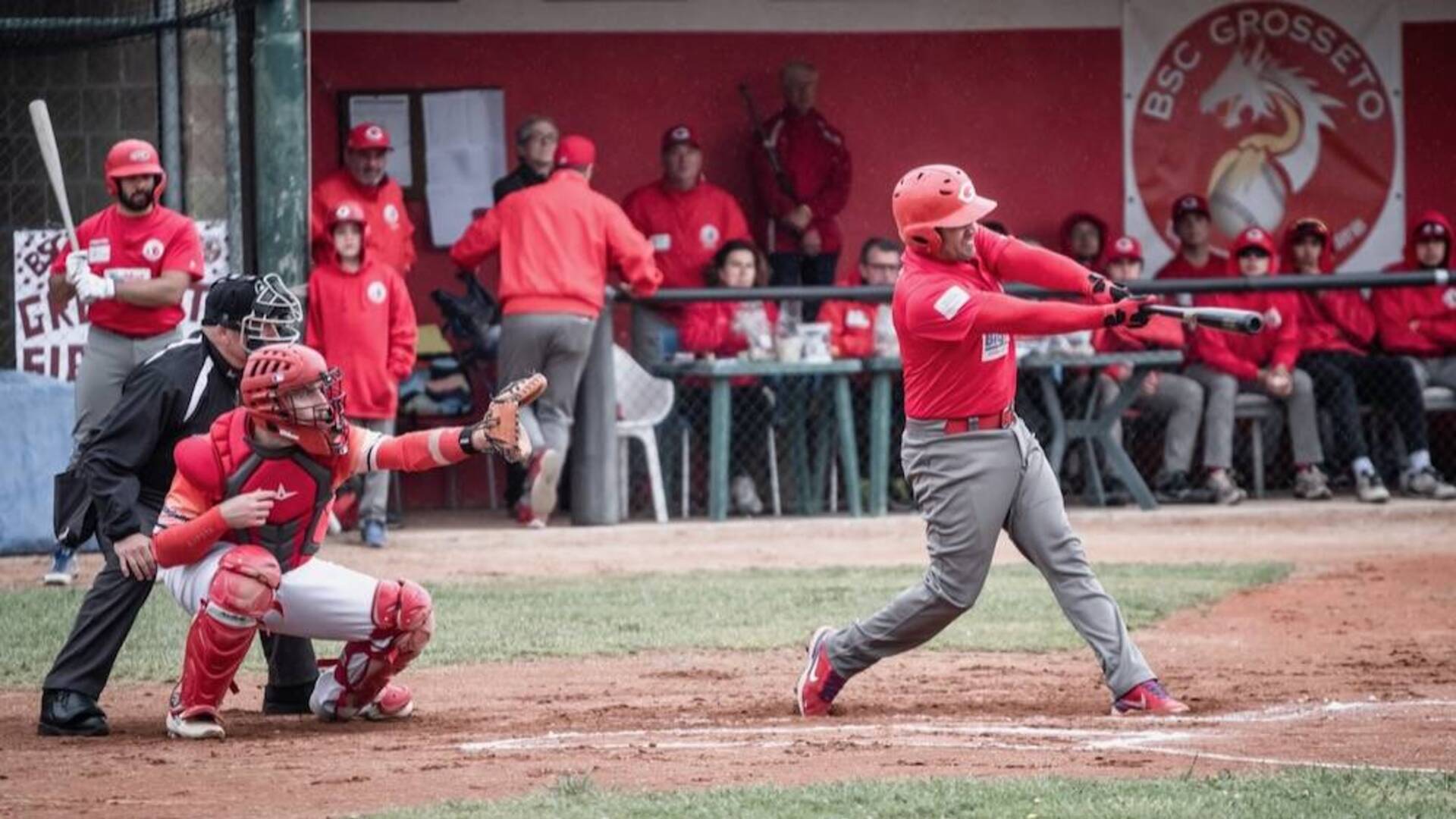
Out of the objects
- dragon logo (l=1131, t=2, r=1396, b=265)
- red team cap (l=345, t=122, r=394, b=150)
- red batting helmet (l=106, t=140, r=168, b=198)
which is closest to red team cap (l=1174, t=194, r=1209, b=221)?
dragon logo (l=1131, t=2, r=1396, b=265)

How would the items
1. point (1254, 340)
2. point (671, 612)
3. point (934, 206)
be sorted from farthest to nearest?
point (1254, 340), point (671, 612), point (934, 206)

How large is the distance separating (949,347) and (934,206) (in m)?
0.43

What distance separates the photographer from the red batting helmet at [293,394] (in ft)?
23.3

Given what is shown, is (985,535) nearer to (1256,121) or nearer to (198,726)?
(198,726)

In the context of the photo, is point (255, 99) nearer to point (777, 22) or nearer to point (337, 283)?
point (337, 283)

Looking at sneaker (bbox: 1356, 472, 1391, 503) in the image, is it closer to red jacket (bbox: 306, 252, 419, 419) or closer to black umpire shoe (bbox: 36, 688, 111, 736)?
red jacket (bbox: 306, 252, 419, 419)

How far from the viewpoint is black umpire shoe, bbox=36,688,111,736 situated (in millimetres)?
7574

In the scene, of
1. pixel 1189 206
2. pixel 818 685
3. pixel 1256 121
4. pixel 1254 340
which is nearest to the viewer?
pixel 818 685

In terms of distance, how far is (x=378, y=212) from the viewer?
1370 cm

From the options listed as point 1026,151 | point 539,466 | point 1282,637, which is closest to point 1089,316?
point 1282,637

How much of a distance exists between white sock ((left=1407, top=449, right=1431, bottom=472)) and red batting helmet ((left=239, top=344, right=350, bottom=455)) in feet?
28.3

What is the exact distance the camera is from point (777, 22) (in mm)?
15648

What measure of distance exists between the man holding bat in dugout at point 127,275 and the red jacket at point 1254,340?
6046 millimetres

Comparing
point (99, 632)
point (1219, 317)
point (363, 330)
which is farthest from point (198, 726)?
point (363, 330)
